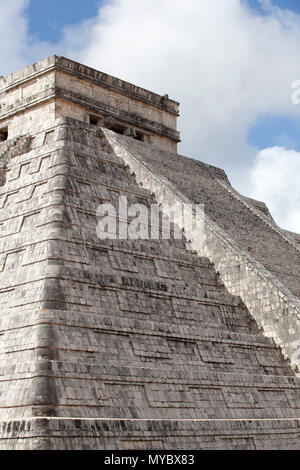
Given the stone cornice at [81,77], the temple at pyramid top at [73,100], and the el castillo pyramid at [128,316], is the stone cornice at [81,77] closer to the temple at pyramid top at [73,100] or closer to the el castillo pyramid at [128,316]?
the temple at pyramid top at [73,100]

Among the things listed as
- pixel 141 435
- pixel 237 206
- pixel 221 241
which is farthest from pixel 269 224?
pixel 141 435

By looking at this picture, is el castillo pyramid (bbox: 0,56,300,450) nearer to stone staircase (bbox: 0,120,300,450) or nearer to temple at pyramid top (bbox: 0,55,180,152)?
stone staircase (bbox: 0,120,300,450)

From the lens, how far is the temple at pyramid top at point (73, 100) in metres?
19.5

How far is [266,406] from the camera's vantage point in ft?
39.3

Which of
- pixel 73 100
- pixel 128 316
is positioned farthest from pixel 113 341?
pixel 73 100

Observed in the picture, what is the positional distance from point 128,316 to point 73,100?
9.37m

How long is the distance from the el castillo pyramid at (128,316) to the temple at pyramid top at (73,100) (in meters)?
2.15

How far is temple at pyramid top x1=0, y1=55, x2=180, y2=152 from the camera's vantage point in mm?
19453

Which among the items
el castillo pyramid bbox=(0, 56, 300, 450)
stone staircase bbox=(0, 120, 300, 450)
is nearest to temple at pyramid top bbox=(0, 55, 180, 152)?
el castillo pyramid bbox=(0, 56, 300, 450)

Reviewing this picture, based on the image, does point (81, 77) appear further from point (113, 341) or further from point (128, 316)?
point (113, 341)

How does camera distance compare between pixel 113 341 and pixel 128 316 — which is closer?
pixel 113 341

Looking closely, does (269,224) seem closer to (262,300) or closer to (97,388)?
(262,300)

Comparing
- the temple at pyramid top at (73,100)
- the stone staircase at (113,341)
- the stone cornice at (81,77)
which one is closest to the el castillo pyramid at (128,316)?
the stone staircase at (113,341)

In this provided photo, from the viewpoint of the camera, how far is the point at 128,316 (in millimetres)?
11680
